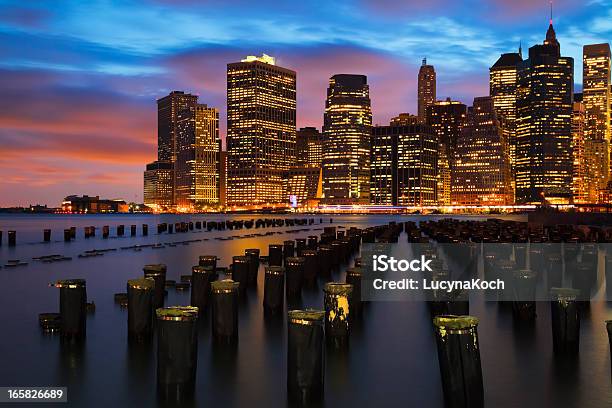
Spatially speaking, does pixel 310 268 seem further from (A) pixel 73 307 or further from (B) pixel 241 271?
(A) pixel 73 307

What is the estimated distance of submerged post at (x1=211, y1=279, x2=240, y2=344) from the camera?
1232 cm

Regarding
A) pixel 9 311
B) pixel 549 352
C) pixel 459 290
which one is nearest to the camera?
pixel 549 352

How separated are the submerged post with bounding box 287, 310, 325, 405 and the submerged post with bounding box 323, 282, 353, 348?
115 inches

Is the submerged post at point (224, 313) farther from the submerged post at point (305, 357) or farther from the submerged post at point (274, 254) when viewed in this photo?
the submerged post at point (274, 254)

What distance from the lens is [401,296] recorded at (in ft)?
65.1

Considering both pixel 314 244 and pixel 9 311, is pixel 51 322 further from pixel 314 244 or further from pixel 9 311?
pixel 314 244

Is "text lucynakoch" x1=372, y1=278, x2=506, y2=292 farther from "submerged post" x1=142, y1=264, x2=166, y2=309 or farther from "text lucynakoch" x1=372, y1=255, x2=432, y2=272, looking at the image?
"submerged post" x1=142, y1=264, x2=166, y2=309

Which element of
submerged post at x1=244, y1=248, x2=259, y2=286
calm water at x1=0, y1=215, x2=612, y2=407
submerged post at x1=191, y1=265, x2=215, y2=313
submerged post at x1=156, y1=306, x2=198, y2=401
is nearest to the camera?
submerged post at x1=156, y1=306, x2=198, y2=401

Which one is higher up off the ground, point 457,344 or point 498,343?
point 457,344

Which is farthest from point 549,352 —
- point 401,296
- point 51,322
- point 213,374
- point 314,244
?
point 314,244

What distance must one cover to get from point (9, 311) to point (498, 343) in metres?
12.3

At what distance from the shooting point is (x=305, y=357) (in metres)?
8.91

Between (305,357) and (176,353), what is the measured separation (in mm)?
1881

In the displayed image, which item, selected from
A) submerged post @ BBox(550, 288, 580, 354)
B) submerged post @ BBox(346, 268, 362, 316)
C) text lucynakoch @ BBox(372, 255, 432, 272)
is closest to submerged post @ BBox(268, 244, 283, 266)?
text lucynakoch @ BBox(372, 255, 432, 272)
